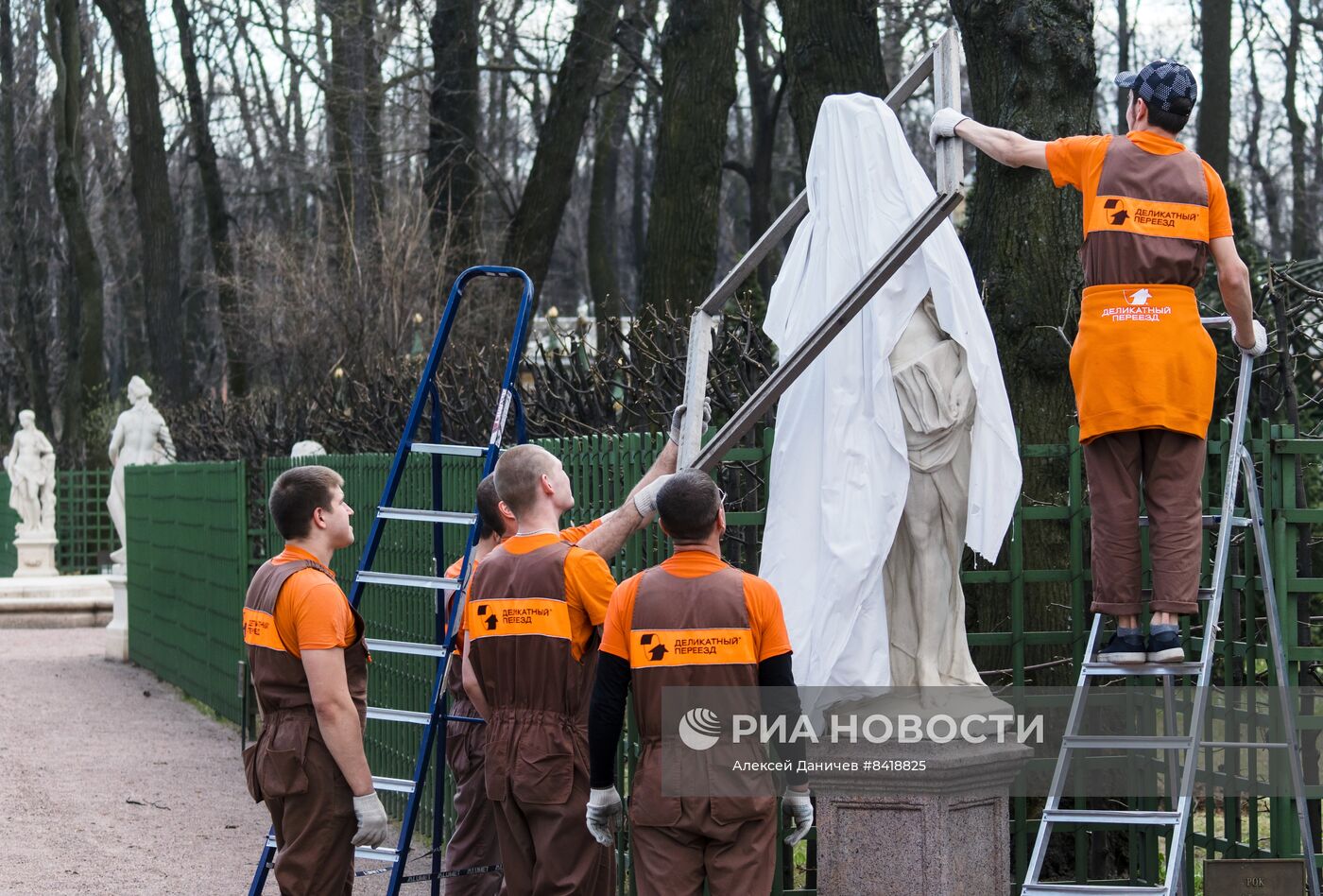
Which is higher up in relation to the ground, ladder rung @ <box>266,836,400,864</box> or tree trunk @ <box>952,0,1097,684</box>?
tree trunk @ <box>952,0,1097,684</box>

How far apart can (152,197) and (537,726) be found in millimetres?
25961

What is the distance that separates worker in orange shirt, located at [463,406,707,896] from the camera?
5.10 metres

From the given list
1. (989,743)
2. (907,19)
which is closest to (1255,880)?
(989,743)

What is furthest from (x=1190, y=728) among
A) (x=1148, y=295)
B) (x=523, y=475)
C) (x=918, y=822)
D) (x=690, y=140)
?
(x=690, y=140)

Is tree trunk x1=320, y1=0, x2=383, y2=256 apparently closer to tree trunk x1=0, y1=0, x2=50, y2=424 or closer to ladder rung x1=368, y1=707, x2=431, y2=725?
tree trunk x1=0, y1=0, x2=50, y2=424

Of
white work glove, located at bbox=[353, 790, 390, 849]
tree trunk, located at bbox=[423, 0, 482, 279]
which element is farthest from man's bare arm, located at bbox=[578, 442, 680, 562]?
tree trunk, located at bbox=[423, 0, 482, 279]

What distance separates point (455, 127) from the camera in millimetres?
22344

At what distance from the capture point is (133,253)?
153 ft

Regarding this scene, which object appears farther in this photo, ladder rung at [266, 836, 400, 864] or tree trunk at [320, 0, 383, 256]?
tree trunk at [320, 0, 383, 256]

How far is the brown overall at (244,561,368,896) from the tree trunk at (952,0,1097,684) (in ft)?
13.0

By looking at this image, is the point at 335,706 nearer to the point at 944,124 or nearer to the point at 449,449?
the point at 449,449

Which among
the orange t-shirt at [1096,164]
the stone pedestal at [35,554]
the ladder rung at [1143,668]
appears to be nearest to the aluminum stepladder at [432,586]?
the orange t-shirt at [1096,164]

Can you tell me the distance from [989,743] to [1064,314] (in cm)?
325

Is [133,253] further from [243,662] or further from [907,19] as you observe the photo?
[243,662]
